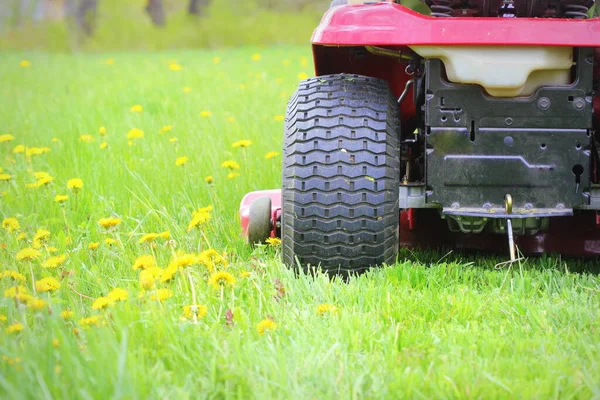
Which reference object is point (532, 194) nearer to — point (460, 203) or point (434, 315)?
point (460, 203)

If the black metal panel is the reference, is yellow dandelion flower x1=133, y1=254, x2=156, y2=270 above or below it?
below

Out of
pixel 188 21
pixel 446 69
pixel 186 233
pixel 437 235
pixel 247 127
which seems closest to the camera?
pixel 446 69

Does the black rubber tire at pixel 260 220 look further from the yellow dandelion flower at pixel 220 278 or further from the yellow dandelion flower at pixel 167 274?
the yellow dandelion flower at pixel 167 274

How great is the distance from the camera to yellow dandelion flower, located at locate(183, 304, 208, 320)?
2.14m

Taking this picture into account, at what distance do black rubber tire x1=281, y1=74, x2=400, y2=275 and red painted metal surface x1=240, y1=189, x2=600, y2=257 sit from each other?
405mm

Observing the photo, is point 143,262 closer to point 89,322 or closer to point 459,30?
point 89,322

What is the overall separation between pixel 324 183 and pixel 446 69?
0.48 meters

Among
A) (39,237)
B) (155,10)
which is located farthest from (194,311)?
(155,10)

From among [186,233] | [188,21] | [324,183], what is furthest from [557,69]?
[188,21]

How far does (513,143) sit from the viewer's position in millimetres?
2611

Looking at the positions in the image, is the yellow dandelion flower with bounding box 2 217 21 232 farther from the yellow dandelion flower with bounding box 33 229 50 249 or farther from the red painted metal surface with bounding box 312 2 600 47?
the red painted metal surface with bounding box 312 2 600 47

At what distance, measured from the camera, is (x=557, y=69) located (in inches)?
101

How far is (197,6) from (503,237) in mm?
17686

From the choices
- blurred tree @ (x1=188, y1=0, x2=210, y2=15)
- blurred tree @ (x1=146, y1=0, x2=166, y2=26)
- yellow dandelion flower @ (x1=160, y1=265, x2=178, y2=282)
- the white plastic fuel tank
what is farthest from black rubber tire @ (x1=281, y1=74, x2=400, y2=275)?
blurred tree @ (x1=146, y1=0, x2=166, y2=26)
